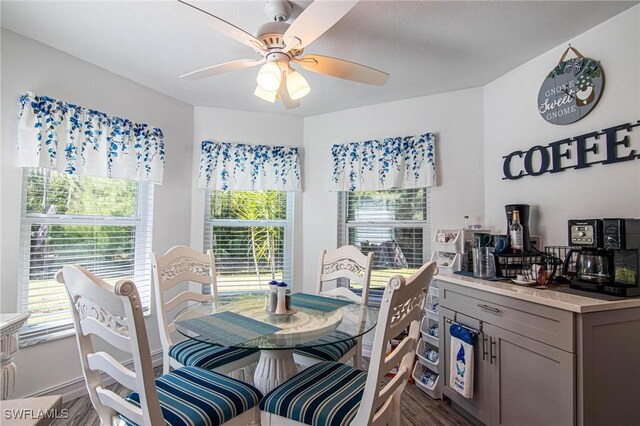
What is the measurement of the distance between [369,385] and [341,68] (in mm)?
1568

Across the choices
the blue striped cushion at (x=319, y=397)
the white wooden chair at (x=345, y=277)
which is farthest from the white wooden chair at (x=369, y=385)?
the white wooden chair at (x=345, y=277)

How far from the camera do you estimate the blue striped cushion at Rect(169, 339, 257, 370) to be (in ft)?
5.76

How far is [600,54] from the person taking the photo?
199cm

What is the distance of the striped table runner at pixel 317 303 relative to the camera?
1.95m

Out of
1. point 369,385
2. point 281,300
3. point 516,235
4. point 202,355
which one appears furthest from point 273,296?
point 516,235

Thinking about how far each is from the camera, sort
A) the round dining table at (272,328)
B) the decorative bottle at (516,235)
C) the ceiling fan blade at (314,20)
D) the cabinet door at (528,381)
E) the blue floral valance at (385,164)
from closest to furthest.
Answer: the ceiling fan blade at (314,20)
the round dining table at (272,328)
the cabinet door at (528,381)
the decorative bottle at (516,235)
the blue floral valance at (385,164)

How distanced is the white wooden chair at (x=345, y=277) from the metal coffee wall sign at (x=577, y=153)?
1380 mm

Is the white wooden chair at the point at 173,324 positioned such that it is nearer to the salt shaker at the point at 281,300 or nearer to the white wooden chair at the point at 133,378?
the white wooden chair at the point at 133,378

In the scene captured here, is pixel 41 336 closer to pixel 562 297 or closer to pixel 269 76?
pixel 269 76

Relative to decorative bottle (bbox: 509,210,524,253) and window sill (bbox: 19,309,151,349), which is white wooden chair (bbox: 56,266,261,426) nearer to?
window sill (bbox: 19,309,151,349)

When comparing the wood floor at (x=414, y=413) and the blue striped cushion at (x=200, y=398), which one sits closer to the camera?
the blue striped cushion at (x=200, y=398)

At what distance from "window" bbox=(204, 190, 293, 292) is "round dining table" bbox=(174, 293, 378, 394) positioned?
1411mm

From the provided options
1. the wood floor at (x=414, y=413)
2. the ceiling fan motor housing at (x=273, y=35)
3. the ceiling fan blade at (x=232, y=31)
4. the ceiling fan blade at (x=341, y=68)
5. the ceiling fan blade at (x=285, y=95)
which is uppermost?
the ceiling fan motor housing at (x=273, y=35)

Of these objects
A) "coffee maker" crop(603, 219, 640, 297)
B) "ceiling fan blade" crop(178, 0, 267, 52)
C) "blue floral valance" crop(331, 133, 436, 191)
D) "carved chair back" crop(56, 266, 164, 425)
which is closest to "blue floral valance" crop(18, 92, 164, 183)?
"ceiling fan blade" crop(178, 0, 267, 52)
